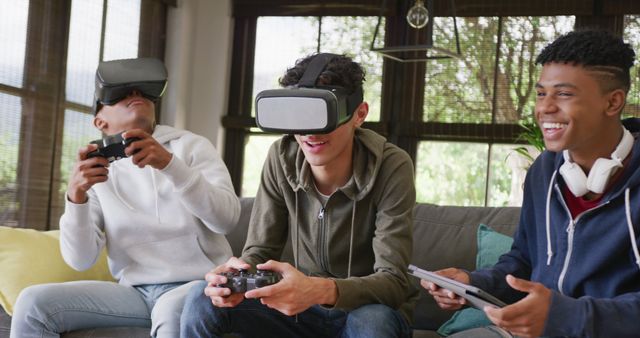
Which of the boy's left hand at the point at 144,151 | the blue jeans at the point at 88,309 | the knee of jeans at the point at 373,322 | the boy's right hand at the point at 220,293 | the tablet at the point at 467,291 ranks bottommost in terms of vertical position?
the blue jeans at the point at 88,309

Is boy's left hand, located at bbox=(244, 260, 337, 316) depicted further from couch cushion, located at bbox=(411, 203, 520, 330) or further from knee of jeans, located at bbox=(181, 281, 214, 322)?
couch cushion, located at bbox=(411, 203, 520, 330)

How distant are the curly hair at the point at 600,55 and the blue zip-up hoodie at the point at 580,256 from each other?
132 millimetres

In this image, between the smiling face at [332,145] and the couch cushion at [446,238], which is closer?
the smiling face at [332,145]

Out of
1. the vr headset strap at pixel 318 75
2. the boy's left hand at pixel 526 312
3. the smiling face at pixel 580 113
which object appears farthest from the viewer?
the vr headset strap at pixel 318 75

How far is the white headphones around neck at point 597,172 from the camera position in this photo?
6.02 feet

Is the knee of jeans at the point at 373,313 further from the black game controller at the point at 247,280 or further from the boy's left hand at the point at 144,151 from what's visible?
the boy's left hand at the point at 144,151

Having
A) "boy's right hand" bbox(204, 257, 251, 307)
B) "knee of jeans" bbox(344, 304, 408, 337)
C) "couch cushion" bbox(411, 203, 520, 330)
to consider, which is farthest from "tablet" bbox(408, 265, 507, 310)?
"couch cushion" bbox(411, 203, 520, 330)

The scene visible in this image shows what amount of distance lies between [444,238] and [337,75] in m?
0.93

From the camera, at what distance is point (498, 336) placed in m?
1.97

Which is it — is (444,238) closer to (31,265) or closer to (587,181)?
(587,181)

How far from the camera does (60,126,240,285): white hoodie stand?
8.10 feet

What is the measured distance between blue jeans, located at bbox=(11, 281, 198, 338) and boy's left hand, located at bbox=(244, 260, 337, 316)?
1.44ft

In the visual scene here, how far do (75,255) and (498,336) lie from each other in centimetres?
124

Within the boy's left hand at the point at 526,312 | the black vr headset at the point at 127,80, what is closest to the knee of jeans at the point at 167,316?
the black vr headset at the point at 127,80
